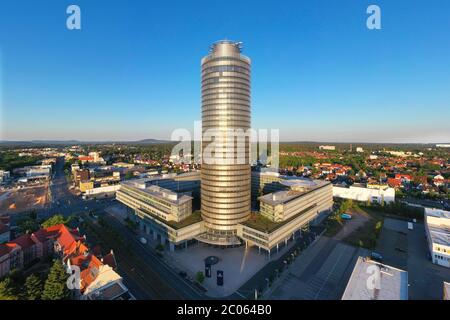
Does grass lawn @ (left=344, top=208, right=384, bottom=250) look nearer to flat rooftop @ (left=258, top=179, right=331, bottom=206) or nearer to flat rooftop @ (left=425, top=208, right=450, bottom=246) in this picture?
flat rooftop @ (left=425, top=208, right=450, bottom=246)

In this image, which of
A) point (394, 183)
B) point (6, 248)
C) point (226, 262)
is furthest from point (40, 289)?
point (394, 183)

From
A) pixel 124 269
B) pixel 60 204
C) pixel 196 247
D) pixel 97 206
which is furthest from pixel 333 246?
pixel 60 204

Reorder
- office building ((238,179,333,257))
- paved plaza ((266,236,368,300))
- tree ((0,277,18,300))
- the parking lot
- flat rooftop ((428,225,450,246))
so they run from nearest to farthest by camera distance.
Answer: tree ((0,277,18,300)) < paved plaza ((266,236,368,300)) < flat rooftop ((428,225,450,246)) < office building ((238,179,333,257)) < the parking lot

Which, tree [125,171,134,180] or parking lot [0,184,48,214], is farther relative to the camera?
tree [125,171,134,180]

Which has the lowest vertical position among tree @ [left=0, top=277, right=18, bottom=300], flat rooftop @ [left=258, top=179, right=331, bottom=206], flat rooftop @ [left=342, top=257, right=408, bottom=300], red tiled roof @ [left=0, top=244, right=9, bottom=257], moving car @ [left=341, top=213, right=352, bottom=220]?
moving car @ [left=341, top=213, right=352, bottom=220]

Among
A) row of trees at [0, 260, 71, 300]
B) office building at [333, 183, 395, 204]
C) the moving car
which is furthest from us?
office building at [333, 183, 395, 204]

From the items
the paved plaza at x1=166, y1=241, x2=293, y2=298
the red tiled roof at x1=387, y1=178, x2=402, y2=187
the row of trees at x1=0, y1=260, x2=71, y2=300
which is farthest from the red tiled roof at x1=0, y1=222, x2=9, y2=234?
the red tiled roof at x1=387, y1=178, x2=402, y2=187

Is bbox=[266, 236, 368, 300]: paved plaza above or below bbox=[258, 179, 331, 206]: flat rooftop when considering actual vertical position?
below

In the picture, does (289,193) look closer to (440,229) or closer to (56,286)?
(440,229)
